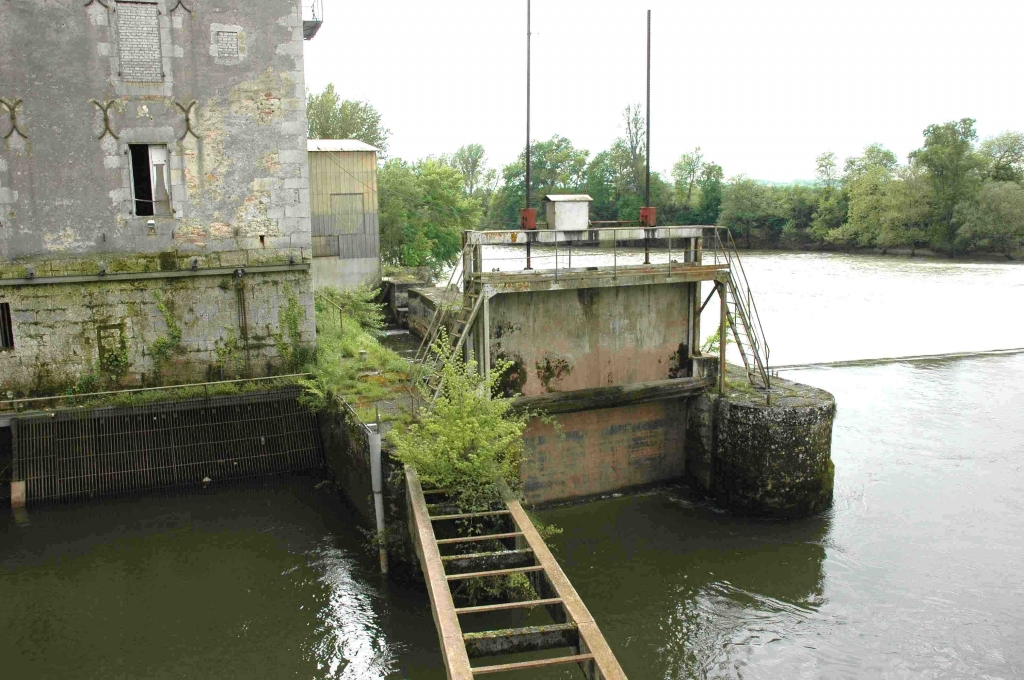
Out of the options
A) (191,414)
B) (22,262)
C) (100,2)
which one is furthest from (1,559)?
(100,2)

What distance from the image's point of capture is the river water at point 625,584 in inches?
368

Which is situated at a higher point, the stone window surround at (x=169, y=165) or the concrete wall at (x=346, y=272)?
the stone window surround at (x=169, y=165)

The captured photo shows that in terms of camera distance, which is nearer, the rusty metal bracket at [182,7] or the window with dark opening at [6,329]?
the window with dark opening at [6,329]

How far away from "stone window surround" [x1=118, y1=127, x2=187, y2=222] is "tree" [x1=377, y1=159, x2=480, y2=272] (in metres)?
14.9

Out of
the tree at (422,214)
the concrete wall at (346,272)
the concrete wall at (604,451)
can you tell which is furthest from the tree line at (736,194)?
the concrete wall at (604,451)

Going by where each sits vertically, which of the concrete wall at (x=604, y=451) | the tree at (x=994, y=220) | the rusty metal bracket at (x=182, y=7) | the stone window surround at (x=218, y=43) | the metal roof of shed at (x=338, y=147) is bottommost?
the concrete wall at (x=604, y=451)

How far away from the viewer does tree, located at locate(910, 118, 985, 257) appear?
2019 inches

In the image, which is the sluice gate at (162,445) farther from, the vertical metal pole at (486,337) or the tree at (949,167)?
the tree at (949,167)

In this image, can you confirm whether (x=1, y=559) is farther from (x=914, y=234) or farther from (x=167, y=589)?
(x=914, y=234)

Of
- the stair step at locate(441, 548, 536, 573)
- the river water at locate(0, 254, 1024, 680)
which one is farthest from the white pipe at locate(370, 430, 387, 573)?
the stair step at locate(441, 548, 536, 573)

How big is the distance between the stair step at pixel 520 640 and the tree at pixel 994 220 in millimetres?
49271

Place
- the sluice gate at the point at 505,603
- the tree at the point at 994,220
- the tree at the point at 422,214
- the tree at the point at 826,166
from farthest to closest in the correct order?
the tree at the point at 826,166
the tree at the point at 994,220
the tree at the point at 422,214
the sluice gate at the point at 505,603

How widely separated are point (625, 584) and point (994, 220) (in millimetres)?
46241

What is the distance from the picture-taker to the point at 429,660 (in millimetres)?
9289
